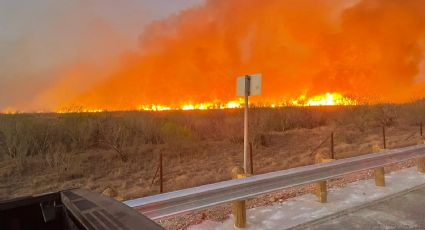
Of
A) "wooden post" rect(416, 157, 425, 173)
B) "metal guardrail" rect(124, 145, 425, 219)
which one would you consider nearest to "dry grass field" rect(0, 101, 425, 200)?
"metal guardrail" rect(124, 145, 425, 219)

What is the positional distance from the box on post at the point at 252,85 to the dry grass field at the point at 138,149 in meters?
3.08

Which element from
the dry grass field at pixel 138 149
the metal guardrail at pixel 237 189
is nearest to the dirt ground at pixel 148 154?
the dry grass field at pixel 138 149

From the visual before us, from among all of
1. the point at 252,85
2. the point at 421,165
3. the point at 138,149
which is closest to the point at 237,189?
the point at 252,85

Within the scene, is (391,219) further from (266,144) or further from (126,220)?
(266,144)

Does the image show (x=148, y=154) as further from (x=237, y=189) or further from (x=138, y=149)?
(x=237, y=189)

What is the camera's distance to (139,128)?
784 inches

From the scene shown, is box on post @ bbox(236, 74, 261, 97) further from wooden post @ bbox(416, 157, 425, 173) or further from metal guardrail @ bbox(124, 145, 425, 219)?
wooden post @ bbox(416, 157, 425, 173)

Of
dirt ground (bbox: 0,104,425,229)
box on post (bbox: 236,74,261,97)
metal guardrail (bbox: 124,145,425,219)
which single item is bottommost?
dirt ground (bbox: 0,104,425,229)

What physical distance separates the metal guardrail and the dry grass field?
123cm

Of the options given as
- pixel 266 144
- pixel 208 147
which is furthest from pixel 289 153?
pixel 208 147

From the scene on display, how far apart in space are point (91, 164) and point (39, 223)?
489 inches

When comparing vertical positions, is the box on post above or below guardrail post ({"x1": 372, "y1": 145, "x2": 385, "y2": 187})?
above

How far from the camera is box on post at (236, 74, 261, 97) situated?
6453 millimetres

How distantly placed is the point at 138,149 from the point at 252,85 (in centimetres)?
1125
